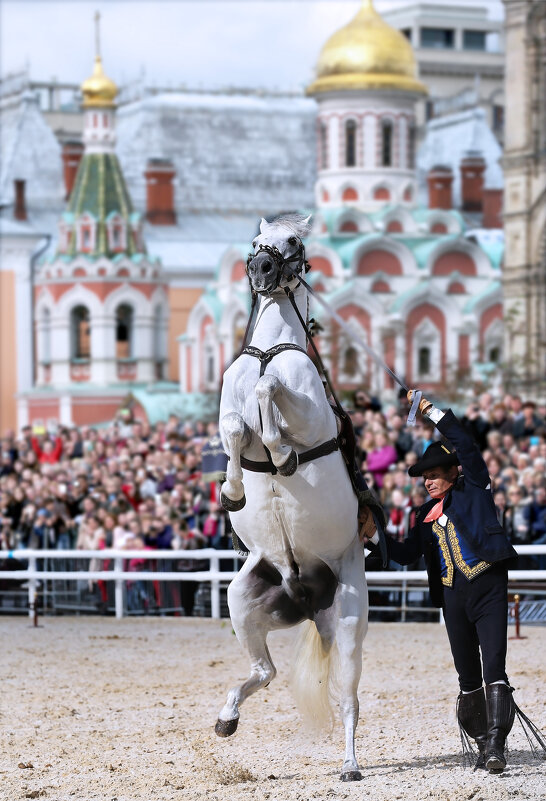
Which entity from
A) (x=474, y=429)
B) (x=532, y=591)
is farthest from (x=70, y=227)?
(x=532, y=591)

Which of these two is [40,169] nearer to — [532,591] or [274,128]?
[274,128]

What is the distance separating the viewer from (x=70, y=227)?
190ft

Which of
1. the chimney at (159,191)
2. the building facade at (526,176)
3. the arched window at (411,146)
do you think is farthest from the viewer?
the chimney at (159,191)

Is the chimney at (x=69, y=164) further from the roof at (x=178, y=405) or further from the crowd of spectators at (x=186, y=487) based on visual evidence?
the crowd of spectators at (x=186, y=487)

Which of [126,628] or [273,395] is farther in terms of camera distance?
[126,628]

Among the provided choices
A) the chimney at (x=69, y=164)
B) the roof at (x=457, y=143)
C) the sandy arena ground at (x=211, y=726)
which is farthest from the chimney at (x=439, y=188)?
the sandy arena ground at (x=211, y=726)

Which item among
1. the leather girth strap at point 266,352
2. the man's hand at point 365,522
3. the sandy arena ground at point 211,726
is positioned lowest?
the sandy arena ground at point 211,726

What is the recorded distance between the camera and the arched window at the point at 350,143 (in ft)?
191

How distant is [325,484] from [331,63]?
49858 mm

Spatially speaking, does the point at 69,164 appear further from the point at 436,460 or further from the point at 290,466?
the point at 290,466

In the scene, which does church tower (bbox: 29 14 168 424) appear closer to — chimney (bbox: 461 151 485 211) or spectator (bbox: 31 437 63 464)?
chimney (bbox: 461 151 485 211)

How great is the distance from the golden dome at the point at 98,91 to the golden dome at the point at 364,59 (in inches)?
273

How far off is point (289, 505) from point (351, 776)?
139 cm

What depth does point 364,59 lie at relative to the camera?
5688 centimetres
